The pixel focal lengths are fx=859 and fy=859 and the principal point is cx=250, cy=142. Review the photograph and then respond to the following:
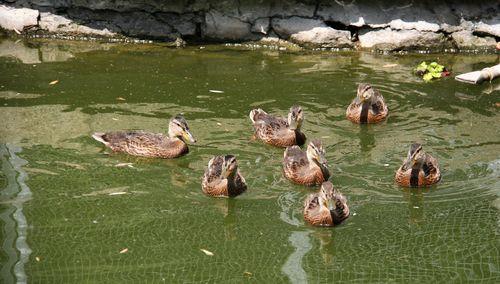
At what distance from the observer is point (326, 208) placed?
6996 millimetres

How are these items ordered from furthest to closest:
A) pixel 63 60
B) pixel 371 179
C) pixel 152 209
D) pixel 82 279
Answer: pixel 63 60 → pixel 371 179 → pixel 152 209 → pixel 82 279

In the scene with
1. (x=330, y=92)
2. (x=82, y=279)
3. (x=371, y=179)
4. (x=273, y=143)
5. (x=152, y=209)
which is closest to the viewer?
(x=82, y=279)

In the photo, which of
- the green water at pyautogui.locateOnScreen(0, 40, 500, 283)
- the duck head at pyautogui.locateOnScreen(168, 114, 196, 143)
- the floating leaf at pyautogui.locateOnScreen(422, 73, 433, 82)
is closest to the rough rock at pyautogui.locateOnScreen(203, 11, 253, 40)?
the green water at pyautogui.locateOnScreen(0, 40, 500, 283)

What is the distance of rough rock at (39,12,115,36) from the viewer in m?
13.3

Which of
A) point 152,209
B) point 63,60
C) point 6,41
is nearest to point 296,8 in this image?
point 63,60

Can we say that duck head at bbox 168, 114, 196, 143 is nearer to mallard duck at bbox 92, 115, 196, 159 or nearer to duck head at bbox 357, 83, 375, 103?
mallard duck at bbox 92, 115, 196, 159

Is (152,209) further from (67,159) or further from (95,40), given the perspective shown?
(95,40)

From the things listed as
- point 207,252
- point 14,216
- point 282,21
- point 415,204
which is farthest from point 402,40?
point 14,216

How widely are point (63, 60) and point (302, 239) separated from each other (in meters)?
6.19

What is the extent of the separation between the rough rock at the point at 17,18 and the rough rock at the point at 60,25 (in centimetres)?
14

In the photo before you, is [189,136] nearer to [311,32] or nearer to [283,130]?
[283,130]

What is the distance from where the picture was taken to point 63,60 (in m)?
12.0

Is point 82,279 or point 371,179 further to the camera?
point 371,179

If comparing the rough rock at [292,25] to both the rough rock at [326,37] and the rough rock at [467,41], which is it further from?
the rough rock at [467,41]
